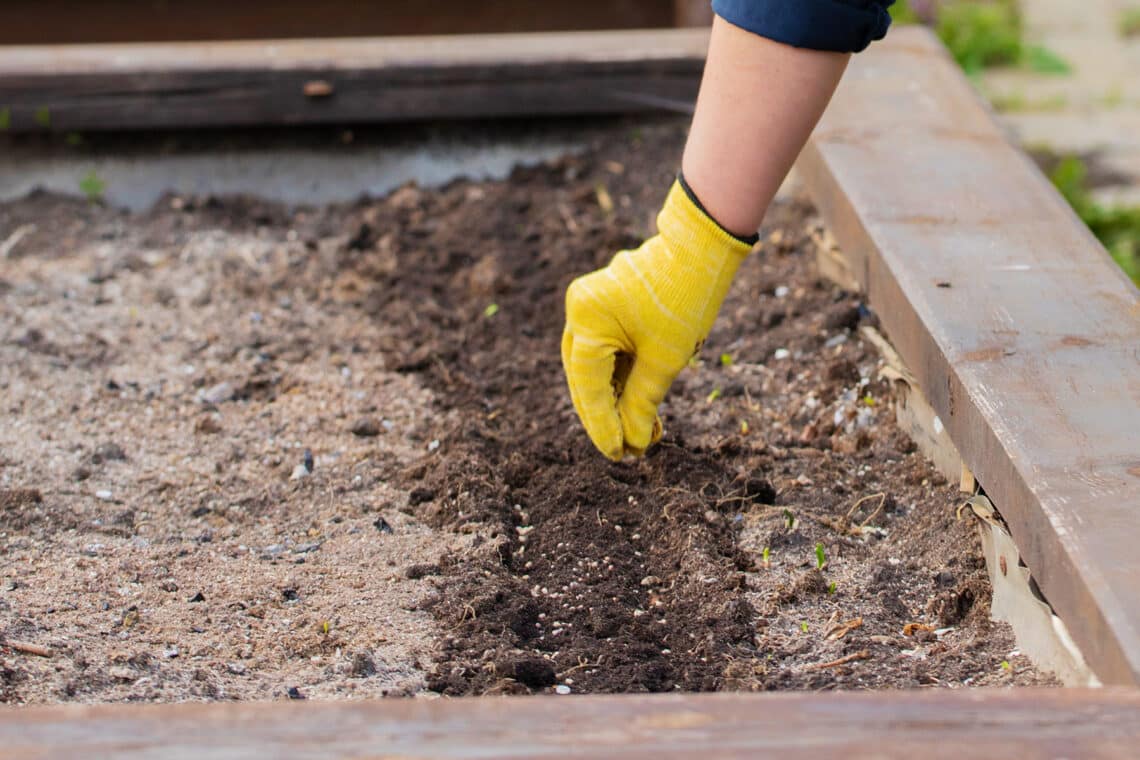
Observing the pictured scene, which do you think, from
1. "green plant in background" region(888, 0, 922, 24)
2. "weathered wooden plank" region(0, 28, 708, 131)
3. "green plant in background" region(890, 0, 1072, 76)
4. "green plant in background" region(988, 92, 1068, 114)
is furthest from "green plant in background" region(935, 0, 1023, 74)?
"weathered wooden plank" region(0, 28, 708, 131)

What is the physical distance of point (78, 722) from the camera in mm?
1032

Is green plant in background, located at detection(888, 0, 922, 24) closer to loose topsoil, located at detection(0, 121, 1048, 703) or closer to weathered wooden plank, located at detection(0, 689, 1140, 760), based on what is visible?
loose topsoil, located at detection(0, 121, 1048, 703)

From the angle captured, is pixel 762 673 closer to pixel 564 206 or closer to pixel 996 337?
pixel 996 337

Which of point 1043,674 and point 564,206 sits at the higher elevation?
point 1043,674

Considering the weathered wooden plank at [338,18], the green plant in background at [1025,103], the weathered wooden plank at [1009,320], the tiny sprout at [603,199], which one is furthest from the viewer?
the green plant in background at [1025,103]

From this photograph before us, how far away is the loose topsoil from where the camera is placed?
1451 millimetres

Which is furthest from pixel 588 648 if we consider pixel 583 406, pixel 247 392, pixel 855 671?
pixel 247 392

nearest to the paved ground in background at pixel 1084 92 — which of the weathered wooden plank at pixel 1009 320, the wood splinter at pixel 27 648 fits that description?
the weathered wooden plank at pixel 1009 320

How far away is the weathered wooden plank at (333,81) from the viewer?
2830 millimetres

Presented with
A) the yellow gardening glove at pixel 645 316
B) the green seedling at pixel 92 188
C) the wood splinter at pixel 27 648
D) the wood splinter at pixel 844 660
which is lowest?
the green seedling at pixel 92 188

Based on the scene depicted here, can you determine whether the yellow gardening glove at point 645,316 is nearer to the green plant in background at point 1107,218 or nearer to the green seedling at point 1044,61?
the green plant in background at point 1107,218

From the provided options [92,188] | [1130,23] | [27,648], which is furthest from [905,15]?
[27,648]

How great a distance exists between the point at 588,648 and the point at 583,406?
1.37ft

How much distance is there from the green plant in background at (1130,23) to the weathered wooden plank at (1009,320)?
225 cm
